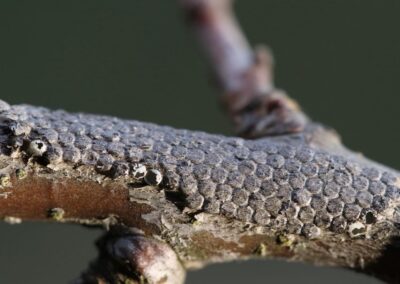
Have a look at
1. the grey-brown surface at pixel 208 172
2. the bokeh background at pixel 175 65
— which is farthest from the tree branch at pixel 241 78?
the bokeh background at pixel 175 65

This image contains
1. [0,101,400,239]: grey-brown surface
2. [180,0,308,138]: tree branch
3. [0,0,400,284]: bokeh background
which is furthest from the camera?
[0,0,400,284]: bokeh background

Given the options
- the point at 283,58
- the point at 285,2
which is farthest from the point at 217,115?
the point at 285,2

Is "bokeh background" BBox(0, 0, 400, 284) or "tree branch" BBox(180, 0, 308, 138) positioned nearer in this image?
"tree branch" BBox(180, 0, 308, 138)

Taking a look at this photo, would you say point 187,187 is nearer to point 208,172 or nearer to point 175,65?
point 208,172

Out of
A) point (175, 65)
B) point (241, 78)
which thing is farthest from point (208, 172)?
point (175, 65)

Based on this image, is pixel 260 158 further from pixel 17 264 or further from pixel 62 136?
pixel 17 264

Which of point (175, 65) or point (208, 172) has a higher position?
point (175, 65)

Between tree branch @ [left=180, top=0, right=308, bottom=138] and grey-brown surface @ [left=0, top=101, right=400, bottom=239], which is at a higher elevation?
tree branch @ [left=180, top=0, right=308, bottom=138]

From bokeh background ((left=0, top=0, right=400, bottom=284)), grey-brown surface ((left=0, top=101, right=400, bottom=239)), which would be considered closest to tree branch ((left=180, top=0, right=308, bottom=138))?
grey-brown surface ((left=0, top=101, right=400, bottom=239))

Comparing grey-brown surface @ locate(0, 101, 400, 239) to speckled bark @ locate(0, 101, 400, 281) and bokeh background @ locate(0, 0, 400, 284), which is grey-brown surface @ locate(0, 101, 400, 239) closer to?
speckled bark @ locate(0, 101, 400, 281)
